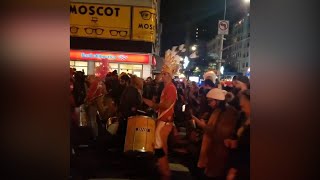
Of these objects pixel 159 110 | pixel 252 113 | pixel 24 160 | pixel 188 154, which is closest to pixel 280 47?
A: pixel 252 113

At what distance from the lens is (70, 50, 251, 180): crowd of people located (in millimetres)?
2663

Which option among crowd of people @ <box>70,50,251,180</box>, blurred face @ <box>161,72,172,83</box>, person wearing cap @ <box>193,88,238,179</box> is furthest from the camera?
blurred face @ <box>161,72,172,83</box>

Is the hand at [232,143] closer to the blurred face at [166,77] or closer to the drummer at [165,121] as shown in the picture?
the drummer at [165,121]

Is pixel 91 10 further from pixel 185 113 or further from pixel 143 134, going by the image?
pixel 185 113

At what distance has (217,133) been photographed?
338 centimetres

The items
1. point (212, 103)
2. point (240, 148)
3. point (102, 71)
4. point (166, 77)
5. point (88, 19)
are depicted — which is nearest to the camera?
point (88, 19)

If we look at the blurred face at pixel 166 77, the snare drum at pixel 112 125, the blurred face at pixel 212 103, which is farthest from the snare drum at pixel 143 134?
the blurred face at pixel 212 103

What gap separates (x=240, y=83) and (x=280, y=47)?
1282mm

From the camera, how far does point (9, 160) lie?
Answer: 1.57m

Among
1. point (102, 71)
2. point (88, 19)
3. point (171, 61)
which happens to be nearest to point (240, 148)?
point (88, 19)

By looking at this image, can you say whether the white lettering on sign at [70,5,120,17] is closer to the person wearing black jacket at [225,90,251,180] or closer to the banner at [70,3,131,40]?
the banner at [70,3,131,40]

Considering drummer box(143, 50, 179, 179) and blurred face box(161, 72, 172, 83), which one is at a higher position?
blurred face box(161, 72, 172, 83)

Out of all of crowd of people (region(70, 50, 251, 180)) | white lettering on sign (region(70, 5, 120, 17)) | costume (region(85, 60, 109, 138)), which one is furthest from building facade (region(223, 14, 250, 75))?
costume (region(85, 60, 109, 138))

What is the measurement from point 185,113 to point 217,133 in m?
2.16
